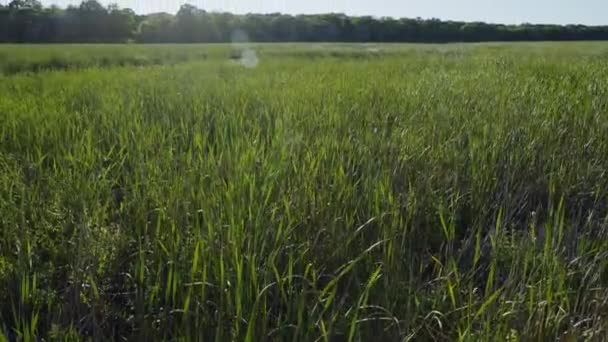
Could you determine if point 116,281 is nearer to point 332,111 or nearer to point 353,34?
point 332,111

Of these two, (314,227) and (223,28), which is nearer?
(314,227)

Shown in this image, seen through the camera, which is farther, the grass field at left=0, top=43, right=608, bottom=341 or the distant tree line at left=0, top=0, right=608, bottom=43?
the distant tree line at left=0, top=0, right=608, bottom=43

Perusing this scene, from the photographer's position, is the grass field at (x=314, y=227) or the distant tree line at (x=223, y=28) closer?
the grass field at (x=314, y=227)

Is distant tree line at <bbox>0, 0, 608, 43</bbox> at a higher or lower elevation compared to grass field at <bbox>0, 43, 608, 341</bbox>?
higher

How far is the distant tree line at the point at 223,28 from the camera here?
75.5 feet

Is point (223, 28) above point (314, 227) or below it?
above

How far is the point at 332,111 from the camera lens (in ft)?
10.3

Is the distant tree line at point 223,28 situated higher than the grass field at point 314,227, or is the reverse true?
the distant tree line at point 223,28

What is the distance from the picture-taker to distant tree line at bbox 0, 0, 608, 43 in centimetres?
2300

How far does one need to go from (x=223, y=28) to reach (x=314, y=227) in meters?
33.1

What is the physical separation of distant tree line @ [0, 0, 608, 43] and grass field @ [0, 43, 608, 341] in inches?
911

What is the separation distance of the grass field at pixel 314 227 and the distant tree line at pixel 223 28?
2313 centimetres

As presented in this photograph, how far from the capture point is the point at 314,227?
1.66 m

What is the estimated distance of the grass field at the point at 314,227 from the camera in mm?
1196
